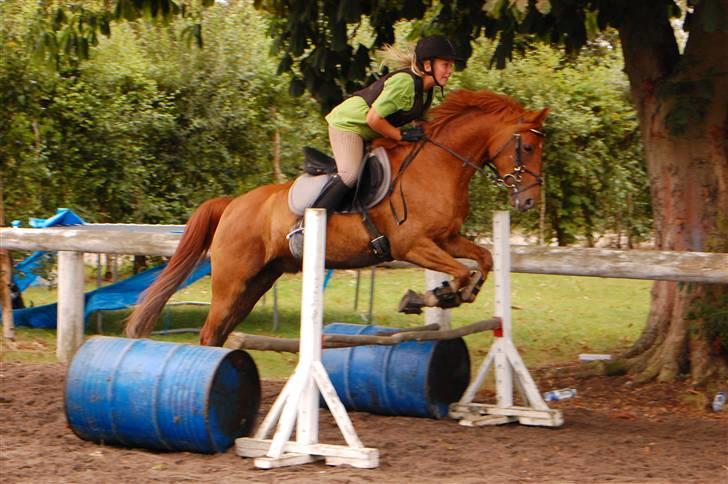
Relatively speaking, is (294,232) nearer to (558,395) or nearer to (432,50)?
(432,50)

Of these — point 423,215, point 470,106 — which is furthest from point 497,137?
point 423,215

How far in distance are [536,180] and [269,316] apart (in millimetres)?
5850

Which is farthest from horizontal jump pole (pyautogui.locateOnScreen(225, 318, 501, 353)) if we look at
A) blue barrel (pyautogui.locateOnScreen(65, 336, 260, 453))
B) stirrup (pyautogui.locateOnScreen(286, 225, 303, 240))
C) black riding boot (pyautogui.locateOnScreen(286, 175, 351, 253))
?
black riding boot (pyautogui.locateOnScreen(286, 175, 351, 253))

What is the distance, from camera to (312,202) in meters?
6.64

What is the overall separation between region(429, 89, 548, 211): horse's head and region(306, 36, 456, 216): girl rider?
19 centimetres

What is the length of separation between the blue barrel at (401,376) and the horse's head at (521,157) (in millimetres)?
1201

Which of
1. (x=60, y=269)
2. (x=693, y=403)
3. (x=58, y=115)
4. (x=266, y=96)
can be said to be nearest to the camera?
(x=693, y=403)

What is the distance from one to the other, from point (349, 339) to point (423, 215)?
0.93 meters

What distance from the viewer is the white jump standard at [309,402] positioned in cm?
568

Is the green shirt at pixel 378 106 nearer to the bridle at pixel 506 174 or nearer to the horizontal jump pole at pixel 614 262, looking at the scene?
the bridle at pixel 506 174

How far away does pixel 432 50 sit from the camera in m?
6.37

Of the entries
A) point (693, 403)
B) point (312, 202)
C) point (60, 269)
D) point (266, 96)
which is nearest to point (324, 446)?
point (312, 202)

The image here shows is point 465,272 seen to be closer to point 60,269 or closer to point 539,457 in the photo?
point 539,457

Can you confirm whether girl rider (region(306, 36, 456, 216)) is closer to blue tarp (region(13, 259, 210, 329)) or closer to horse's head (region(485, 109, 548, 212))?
horse's head (region(485, 109, 548, 212))
